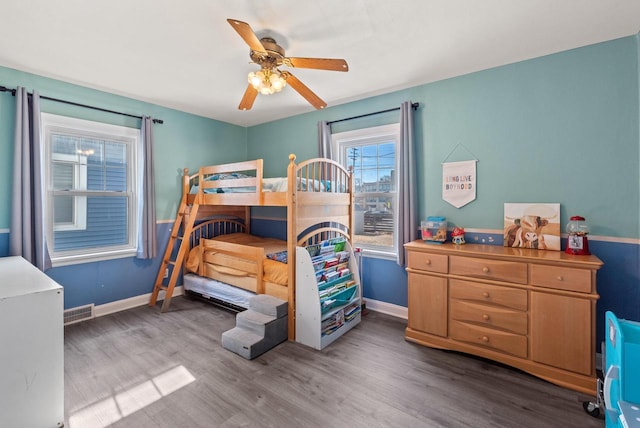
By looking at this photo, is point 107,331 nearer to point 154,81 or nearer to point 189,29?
point 154,81

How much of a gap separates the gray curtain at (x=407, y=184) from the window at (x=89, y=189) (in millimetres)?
3112

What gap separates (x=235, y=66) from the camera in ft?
8.97

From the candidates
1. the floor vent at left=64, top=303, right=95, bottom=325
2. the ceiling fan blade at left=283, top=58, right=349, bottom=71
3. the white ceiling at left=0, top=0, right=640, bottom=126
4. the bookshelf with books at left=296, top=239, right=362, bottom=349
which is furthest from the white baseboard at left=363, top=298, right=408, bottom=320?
the floor vent at left=64, top=303, right=95, bottom=325

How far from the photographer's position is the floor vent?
3101 millimetres

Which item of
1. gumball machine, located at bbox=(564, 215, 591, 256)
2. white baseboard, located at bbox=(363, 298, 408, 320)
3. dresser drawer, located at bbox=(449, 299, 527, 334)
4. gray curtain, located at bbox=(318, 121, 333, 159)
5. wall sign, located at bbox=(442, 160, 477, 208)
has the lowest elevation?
white baseboard, located at bbox=(363, 298, 408, 320)

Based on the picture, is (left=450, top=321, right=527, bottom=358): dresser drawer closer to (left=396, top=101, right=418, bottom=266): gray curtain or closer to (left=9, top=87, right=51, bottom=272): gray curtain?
(left=396, top=101, right=418, bottom=266): gray curtain

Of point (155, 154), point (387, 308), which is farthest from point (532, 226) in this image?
point (155, 154)

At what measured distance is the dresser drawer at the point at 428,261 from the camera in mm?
2572

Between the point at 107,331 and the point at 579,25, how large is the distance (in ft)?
15.4

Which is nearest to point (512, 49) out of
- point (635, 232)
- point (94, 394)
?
point (635, 232)

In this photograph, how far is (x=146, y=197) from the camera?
3.55 m

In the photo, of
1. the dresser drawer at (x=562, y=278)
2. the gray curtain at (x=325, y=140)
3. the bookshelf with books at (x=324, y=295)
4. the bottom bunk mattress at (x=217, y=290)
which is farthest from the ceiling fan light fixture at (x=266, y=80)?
the dresser drawer at (x=562, y=278)

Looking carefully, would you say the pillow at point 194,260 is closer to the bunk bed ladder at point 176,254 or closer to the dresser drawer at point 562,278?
the bunk bed ladder at point 176,254

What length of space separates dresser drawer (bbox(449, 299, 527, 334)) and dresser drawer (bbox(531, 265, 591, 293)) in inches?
11.3
